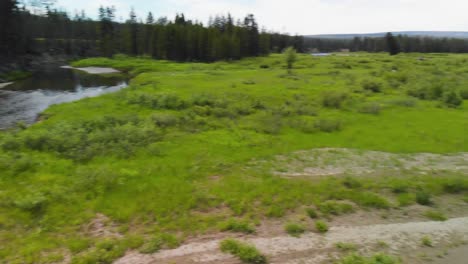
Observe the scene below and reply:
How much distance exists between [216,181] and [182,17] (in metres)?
110

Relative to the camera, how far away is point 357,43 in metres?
185

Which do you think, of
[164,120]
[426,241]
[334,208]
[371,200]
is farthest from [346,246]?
[164,120]

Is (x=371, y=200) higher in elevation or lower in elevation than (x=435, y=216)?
higher

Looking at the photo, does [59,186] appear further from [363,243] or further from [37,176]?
[363,243]

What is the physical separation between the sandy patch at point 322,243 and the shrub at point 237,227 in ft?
1.71

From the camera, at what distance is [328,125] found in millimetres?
24828

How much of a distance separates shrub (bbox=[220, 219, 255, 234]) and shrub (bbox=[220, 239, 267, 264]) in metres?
0.87

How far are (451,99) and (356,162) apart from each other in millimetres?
24814

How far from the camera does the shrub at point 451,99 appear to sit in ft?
115

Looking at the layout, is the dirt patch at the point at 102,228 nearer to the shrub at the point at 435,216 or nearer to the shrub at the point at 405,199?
the shrub at the point at 405,199

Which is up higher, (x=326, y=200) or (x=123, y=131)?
(x=123, y=131)

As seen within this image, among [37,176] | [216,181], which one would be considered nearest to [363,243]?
[216,181]

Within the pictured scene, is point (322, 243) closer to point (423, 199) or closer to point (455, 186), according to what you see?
point (423, 199)

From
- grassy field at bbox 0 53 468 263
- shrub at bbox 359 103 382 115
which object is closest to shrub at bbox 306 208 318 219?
grassy field at bbox 0 53 468 263
